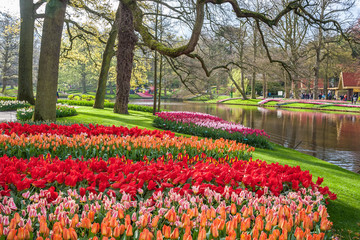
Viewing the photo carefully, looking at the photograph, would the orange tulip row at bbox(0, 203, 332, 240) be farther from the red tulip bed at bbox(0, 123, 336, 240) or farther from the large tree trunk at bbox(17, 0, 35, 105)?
the large tree trunk at bbox(17, 0, 35, 105)

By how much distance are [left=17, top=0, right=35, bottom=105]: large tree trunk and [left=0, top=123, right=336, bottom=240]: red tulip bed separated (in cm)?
1279

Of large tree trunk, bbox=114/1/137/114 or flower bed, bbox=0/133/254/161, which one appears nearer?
flower bed, bbox=0/133/254/161

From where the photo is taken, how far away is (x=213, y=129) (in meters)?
10.5

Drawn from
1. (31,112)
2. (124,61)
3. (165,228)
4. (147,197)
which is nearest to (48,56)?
(31,112)

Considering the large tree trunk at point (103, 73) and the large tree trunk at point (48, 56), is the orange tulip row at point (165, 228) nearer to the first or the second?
the large tree trunk at point (48, 56)

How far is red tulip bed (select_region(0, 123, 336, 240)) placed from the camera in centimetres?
205

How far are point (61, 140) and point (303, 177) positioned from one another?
416cm

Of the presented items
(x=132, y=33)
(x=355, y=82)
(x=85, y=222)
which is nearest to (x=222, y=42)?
(x=132, y=33)

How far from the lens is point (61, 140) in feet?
18.0

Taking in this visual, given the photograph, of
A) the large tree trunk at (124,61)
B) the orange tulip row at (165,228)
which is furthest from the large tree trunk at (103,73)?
the orange tulip row at (165,228)

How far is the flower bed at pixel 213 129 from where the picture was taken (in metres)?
9.76

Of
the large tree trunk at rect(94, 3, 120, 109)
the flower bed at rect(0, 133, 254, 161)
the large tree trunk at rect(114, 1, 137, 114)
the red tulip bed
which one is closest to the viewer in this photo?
the red tulip bed

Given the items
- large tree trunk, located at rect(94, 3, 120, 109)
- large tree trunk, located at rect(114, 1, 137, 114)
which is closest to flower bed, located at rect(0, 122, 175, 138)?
large tree trunk, located at rect(114, 1, 137, 114)

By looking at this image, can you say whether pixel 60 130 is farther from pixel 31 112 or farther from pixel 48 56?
pixel 31 112
